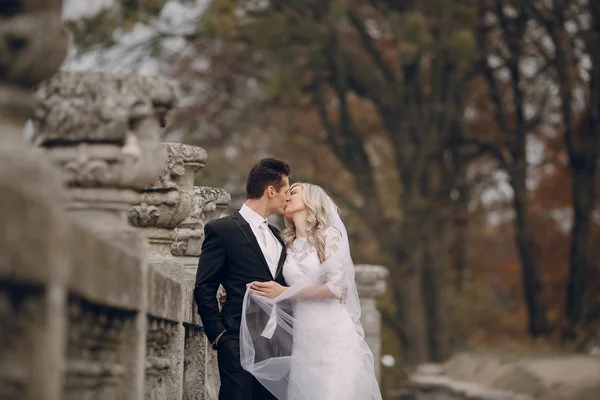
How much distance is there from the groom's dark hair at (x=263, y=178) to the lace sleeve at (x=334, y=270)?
62 cm

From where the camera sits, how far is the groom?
818cm

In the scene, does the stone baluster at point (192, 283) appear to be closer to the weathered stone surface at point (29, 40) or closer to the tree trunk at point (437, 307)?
the weathered stone surface at point (29, 40)

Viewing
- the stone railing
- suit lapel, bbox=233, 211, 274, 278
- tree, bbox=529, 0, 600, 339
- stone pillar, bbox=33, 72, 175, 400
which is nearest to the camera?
the stone railing

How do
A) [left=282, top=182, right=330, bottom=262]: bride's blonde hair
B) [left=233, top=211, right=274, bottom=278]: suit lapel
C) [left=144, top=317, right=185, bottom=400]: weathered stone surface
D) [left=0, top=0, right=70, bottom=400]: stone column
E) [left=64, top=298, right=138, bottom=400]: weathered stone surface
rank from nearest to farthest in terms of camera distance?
[left=0, top=0, right=70, bottom=400]: stone column → [left=64, top=298, right=138, bottom=400]: weathered stone surface → [left=144, top=317, right=185, bottom=400]: weathered stone surface → [left=233, top=211, right=274, bottom=278]: suit lapel → [left=282, top=182, right=330, bottom=262]: bride's blonde hair

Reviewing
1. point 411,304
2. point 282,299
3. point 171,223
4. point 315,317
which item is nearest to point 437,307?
point 411,304

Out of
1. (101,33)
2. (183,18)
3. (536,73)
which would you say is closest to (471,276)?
(536,73)

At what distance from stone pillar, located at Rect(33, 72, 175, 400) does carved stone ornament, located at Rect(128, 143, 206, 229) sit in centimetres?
234

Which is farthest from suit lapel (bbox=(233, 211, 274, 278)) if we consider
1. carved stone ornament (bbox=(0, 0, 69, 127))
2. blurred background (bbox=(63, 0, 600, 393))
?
blurred background (bbox=(63, 0, 600, 393))

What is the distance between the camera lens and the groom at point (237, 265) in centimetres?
818

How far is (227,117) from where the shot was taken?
2723cm

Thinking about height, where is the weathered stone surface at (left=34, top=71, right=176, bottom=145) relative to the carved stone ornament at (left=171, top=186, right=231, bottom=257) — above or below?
below

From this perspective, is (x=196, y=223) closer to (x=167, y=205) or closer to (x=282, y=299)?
(x=282, y=299)

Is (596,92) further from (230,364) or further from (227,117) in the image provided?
(230,364)

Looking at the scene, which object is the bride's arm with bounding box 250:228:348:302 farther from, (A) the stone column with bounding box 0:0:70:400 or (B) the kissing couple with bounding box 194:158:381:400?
(A) the stone column with bounding box 0:0:70:400
